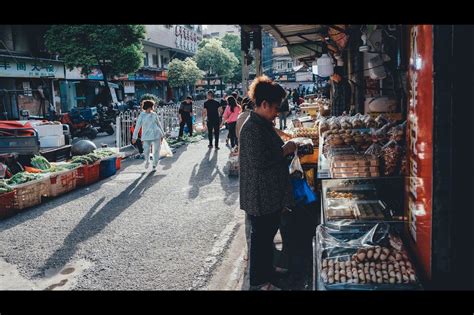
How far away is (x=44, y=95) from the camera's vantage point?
89.0ft

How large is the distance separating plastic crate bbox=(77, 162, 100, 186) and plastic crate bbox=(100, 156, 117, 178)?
143 mm

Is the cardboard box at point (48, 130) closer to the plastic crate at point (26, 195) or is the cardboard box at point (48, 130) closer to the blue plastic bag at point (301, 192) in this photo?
the plastic crate at point (26, 195)

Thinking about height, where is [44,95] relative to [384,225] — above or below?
above

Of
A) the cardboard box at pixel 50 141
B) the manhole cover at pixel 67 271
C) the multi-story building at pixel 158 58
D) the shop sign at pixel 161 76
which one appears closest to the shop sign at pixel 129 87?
the multi-story building at pixel 158 58

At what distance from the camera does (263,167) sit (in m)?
4.18

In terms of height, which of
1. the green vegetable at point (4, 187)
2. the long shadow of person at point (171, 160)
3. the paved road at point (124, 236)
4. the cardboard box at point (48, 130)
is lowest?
the paved road at point (124, 236)

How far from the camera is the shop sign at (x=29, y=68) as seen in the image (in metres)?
23.9

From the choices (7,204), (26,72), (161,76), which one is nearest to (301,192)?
(7,204)

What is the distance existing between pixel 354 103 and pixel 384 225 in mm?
6886

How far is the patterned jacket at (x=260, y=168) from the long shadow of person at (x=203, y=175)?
14.5 ft

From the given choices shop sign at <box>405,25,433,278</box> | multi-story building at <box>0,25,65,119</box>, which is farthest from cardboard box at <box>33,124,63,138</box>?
multi-story building at <box>0,25,65,119</box>

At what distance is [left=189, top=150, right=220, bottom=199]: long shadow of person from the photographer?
30.3ft
